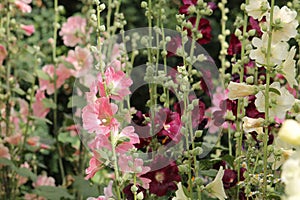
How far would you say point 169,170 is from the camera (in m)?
1.31

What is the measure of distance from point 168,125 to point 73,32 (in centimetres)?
99

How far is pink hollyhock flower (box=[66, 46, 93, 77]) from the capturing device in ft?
7.03

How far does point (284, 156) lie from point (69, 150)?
111cm

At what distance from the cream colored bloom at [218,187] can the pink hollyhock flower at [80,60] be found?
3.24 ft

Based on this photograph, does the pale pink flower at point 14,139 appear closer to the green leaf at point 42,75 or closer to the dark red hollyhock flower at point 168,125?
the green leaf at point 42,75

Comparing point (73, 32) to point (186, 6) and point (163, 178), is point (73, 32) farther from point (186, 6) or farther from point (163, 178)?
point (163, 178)

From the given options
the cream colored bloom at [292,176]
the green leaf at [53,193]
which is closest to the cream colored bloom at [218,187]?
the cream colored bloom at [292,176]

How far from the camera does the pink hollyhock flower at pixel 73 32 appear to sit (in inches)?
87.9

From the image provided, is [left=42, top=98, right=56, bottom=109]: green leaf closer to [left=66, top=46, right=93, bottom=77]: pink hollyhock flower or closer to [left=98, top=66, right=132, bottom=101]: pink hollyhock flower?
[left=66, top=46, right=93, bottom=77]: pink hollyhock flower

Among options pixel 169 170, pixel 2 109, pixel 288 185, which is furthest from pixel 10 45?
pixel 288 185

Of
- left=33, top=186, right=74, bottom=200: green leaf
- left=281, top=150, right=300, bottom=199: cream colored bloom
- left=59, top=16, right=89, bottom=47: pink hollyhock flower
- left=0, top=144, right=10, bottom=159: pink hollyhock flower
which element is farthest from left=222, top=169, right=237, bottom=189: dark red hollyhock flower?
left=59, top=16, right=89, bottom=47: pink hollyhock flower

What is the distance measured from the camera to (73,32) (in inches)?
88.9

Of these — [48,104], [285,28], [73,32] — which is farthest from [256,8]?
[73,32]

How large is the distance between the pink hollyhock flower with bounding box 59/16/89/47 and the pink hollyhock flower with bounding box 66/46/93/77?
0.06 meters
